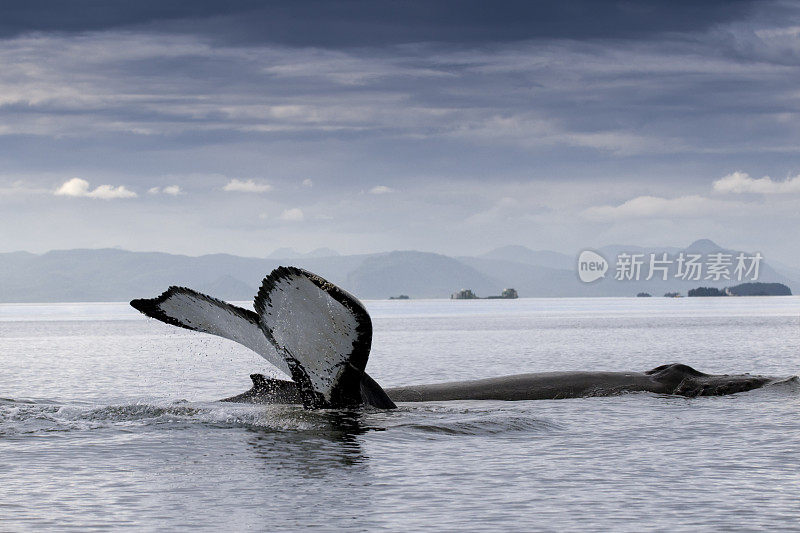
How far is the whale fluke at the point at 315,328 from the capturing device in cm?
832

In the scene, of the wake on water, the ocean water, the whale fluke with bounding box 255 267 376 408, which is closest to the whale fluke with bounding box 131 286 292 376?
the whale fluke with bounding box 255 267 376 408

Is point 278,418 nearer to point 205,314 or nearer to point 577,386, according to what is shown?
point 205,314

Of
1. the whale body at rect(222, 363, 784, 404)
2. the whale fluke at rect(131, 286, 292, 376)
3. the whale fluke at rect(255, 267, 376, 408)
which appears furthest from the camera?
the whale body at rect(222, 363, 784, 404)

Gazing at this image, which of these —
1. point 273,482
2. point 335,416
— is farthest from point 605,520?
point 335,416

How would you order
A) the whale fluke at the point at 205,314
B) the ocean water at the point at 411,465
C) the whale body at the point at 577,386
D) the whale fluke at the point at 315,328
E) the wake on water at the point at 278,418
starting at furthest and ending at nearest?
the whale body at the point at 577,386 < the wake on water at the point at 278,418 < the whale fluke at the point at 205,314 < the whale fluke at the point at 315,328 < the ocean water at the point at 411,465

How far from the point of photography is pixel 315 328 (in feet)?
28.4

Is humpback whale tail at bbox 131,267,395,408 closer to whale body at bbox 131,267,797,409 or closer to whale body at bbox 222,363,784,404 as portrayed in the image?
whale body at bbox 131,267,797,409

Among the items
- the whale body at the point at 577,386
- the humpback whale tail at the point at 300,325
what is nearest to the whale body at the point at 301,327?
the humpback whale tail at the point at 300,325

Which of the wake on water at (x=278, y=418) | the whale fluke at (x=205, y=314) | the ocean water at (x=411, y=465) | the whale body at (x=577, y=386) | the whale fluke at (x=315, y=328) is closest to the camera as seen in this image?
the ocean water at (x=411, y=465)

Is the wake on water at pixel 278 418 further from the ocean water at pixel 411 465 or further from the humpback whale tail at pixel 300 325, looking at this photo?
the humpback whale tail at pixel 300 325

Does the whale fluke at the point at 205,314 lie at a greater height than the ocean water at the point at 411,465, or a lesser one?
greater

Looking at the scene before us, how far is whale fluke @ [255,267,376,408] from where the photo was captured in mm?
8320

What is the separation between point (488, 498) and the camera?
6688 millimetres

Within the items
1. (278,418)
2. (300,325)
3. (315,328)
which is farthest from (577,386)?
(300,325)
